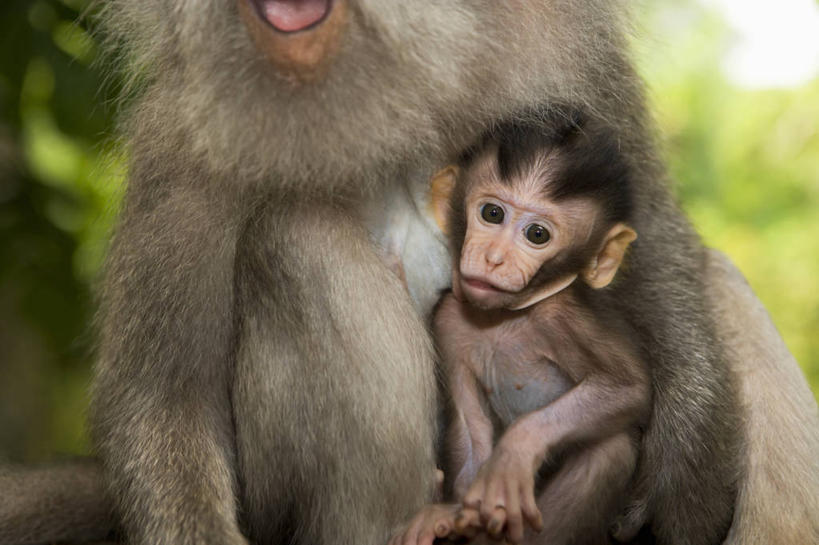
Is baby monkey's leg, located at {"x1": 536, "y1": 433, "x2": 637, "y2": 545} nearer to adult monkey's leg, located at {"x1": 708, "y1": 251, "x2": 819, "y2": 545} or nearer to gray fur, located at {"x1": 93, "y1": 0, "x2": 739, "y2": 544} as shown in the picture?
gray fur, located at {"x1": 93, "y1": 0, "x2": 739, "y2": 544}

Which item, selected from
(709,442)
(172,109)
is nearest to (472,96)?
(172,109)

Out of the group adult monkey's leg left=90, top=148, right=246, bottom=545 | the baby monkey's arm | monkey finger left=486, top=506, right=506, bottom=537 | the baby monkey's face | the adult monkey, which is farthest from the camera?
the baby monkey's arm

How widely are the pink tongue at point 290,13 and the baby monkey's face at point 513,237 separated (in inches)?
41.3

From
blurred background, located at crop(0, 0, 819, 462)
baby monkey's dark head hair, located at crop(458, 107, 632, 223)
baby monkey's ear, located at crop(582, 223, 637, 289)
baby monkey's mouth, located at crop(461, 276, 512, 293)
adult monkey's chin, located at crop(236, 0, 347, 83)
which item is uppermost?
adult monkey's chin, located at crop(236, 0, 347, 83)

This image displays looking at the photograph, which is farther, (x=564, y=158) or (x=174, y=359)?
(x=564, y=158)

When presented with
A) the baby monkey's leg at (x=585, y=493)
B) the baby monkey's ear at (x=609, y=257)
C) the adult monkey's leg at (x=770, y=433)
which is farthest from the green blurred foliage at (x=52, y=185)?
the adult monkey's leg at (x=770, y=433)

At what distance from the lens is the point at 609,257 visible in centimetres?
379

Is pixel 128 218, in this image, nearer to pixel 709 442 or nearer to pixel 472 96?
pixel 472 96

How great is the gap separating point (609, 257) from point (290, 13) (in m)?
1.56

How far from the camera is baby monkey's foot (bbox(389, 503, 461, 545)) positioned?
3.32 m

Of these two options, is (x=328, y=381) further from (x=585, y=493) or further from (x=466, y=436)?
(x=585, y=493)

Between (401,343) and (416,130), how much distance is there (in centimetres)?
72

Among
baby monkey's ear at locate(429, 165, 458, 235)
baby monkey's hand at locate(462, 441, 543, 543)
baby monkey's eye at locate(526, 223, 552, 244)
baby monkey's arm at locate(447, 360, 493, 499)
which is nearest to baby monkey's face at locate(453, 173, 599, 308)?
baby monkey's eye at locate(526, 223, 552, 244)

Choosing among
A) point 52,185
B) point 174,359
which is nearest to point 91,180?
point 52,185
